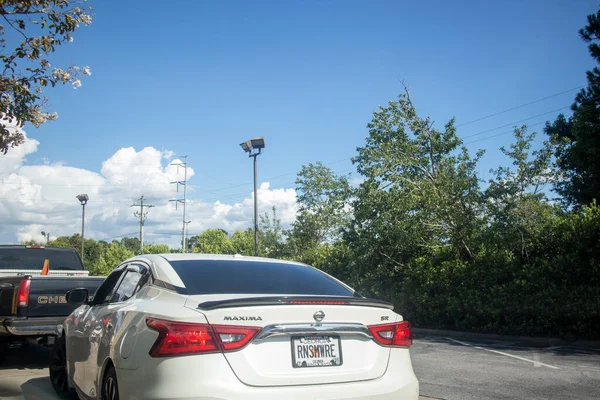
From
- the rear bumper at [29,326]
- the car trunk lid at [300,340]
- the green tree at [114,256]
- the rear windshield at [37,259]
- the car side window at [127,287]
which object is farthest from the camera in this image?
the green tree at [114,256]

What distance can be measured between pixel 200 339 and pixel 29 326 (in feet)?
20.2

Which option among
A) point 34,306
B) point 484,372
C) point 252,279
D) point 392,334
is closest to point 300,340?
point 392,334

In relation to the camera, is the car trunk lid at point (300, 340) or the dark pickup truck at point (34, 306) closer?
the car trunk lid at point (300, 340)

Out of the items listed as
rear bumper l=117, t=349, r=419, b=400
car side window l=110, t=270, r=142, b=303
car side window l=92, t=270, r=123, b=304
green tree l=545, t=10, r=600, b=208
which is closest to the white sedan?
rear bumper l=117, t=349, r=419, b=400

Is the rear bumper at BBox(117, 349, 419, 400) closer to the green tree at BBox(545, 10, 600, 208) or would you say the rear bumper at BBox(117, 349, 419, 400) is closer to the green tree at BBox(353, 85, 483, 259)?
the green tree at BBox(353, 85, 483, 259)

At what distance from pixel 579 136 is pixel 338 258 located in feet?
36.3

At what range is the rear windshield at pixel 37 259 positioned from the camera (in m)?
11.3

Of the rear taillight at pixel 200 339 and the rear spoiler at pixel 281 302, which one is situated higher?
the rear spoiler at pixel 281 302

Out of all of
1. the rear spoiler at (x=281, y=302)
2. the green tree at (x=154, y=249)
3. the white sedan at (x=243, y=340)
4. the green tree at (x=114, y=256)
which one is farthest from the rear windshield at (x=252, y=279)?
the green tree at (x=154, y=249)

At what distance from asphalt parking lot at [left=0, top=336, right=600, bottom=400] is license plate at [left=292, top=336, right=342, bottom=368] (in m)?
3.39

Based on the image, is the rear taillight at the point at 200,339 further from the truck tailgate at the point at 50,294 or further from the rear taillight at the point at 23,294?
the rear taillight at the point at 23,294

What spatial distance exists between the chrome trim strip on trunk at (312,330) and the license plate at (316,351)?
4 cm

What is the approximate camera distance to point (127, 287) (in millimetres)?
4918

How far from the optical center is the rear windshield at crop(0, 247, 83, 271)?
11.3 meters
